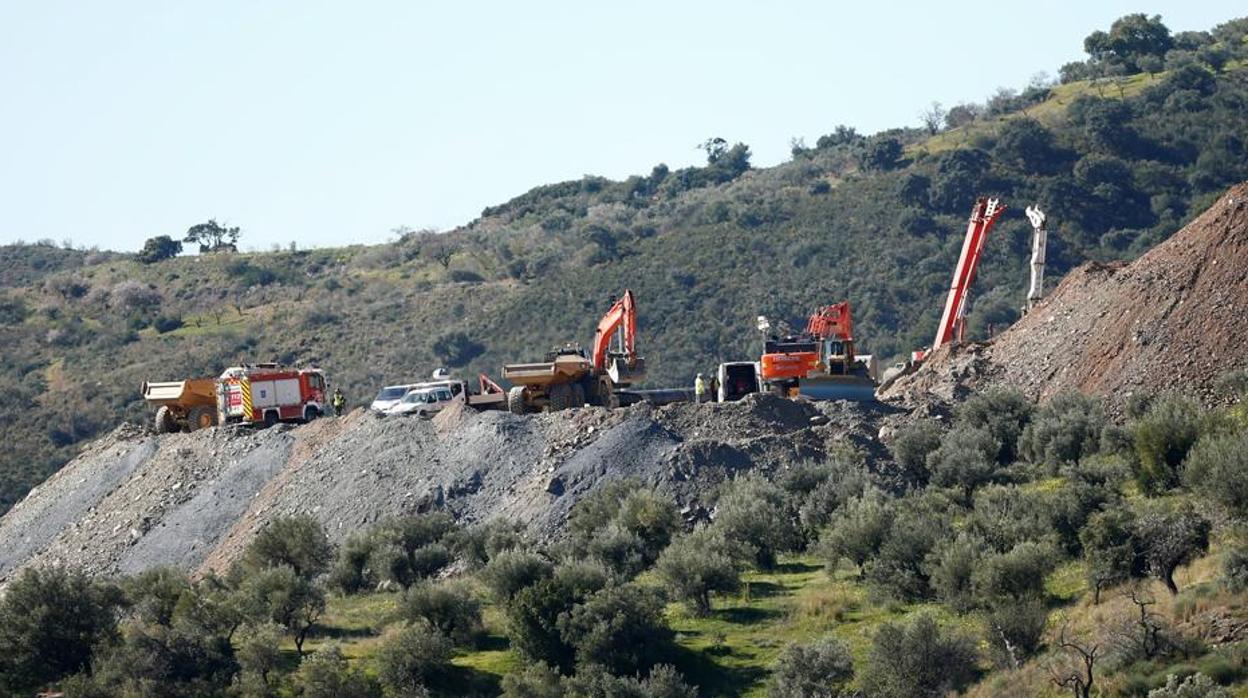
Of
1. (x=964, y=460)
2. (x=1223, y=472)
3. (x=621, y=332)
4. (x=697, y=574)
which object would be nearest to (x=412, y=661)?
(x=697, y=574)

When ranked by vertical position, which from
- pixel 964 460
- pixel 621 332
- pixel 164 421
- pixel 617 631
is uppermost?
pixel 621 332

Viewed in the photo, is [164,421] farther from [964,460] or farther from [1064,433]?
[1064,433]

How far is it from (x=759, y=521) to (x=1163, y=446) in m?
7.96

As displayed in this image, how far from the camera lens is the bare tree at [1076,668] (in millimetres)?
30844

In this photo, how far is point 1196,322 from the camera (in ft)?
169

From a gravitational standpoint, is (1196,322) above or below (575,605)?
above

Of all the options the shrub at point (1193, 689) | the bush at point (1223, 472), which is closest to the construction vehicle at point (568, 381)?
the bush at point (1223, 472)

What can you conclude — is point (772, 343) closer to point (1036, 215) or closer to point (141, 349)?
point (1036, 215)

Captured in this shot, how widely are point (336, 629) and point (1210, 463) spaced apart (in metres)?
16.4

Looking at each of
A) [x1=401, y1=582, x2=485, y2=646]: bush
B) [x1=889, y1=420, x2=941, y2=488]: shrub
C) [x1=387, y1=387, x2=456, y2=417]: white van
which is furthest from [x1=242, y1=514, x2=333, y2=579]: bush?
[x1=387, y1=387, x2=456, y2=417]: white van

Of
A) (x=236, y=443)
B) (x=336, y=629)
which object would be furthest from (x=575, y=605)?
(x=236, y=443)

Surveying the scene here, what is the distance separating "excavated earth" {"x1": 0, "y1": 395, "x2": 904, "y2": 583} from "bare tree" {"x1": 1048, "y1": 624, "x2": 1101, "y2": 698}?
1582 centimetres

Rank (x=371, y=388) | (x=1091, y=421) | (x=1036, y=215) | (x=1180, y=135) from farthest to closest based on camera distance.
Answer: (x=1180, y=135), (x=371, y=388), (x=1036, y=215), (x=1091, y=421)

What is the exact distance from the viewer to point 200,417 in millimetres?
66688
